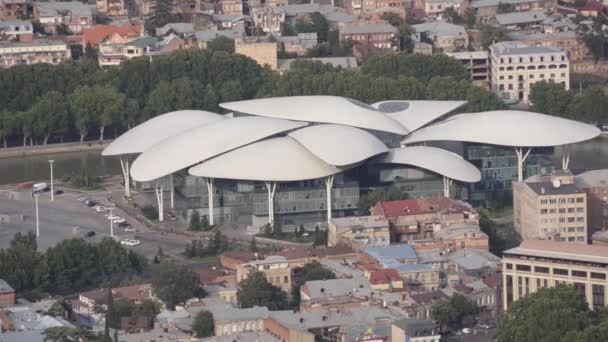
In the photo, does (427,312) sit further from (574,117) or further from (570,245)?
(574,117)

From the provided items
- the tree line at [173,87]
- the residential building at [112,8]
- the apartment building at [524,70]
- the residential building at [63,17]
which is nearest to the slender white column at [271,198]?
the tree line at [173,87]

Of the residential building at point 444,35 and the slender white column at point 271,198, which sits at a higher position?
the residential building at point 444,35

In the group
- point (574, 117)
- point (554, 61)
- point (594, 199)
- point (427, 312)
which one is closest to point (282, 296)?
point (427, 312)

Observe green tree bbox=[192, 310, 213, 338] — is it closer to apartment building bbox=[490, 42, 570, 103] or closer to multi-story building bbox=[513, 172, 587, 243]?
multi-story building bbox=[513, 172, 587, 243]

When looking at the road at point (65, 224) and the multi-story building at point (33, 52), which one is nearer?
the road at point (65, 224)

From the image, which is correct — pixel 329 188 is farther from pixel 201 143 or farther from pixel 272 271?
pixel 272 271

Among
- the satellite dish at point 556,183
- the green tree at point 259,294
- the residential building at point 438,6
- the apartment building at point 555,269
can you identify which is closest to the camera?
the apartment building at point 555,269

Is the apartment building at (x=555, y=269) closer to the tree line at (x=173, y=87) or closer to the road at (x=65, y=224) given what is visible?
the road at (x=65, y=224)
